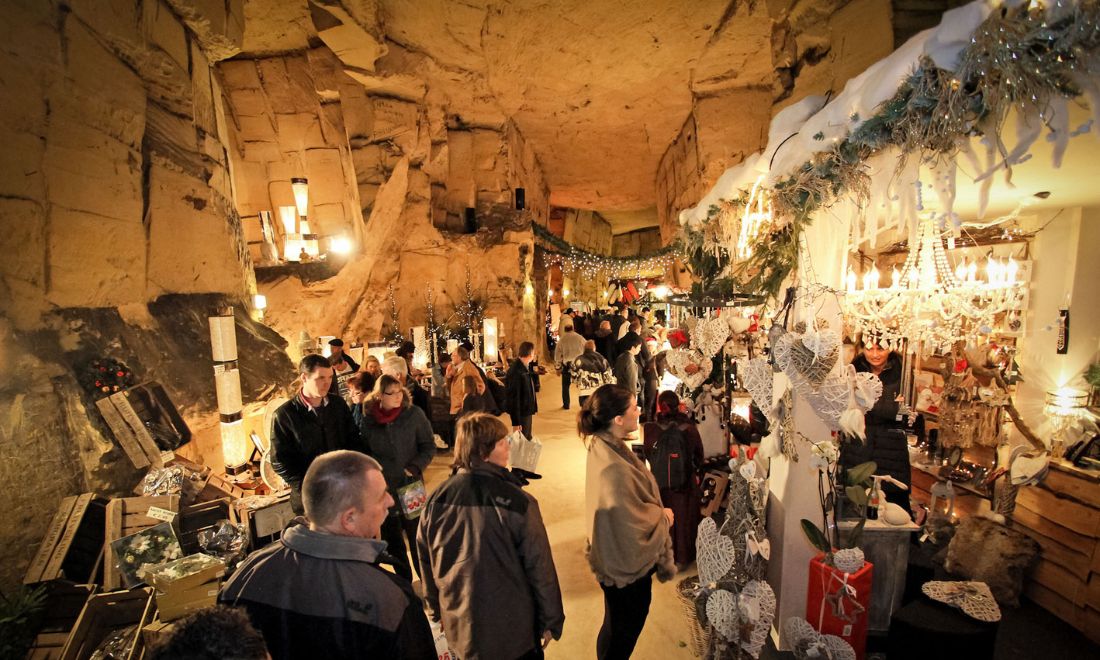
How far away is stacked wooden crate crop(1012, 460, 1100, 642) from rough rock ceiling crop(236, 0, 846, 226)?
4.91 meters

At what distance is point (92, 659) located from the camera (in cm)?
224

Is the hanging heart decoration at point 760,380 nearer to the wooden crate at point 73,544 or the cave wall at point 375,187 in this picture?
the wooden crate at point 73,544

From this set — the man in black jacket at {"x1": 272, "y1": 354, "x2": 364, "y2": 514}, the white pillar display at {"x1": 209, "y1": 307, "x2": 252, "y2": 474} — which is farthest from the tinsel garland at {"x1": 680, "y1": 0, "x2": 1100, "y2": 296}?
the white pillar display at {"x1": 209, "y1": 307, "x2": 252, "y2": 474}

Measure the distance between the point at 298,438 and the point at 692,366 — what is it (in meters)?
3.35

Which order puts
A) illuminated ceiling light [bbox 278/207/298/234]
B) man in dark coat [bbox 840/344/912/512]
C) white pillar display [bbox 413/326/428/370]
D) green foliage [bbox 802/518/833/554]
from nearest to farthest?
green foliage [bbox 802/518/833/554] < man in dark coat [bbox 840/344/912/512] < white pillar display [bbox 413/326/428/370] < illuminated ceiling light [bbox 278/207/298/234]

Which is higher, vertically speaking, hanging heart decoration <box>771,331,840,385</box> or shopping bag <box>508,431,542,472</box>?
hanging heart decoration <box>771,331,840,385</box>

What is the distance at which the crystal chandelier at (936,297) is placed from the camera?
399 cm

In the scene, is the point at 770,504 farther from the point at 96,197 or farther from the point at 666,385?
the point at 96,197

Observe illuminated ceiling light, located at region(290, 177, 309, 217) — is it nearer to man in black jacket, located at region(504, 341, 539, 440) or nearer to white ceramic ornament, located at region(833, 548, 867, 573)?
man in black jacket, located at region(504, 341, 539, 440)

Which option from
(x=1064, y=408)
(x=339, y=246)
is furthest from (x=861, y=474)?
(x=339, y=246)

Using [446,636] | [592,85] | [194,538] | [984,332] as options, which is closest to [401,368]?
[194,538]

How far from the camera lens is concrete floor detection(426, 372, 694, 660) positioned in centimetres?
292

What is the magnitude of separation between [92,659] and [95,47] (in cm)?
501

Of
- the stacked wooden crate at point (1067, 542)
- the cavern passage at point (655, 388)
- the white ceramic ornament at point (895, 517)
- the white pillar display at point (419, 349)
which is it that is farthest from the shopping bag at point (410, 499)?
the white pillar display at point (419, 349)
